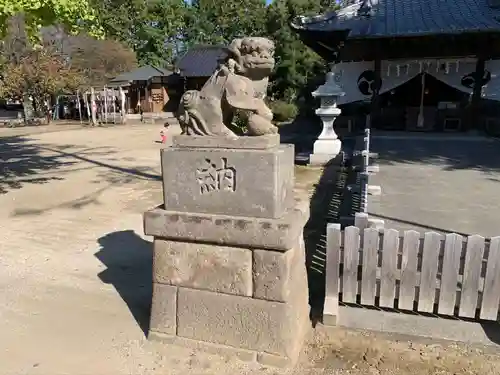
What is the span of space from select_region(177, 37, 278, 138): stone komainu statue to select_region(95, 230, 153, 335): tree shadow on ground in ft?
5.79

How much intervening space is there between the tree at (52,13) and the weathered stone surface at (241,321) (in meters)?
5.15

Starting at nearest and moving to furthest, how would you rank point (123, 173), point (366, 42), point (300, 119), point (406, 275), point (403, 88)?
point (406, 275) → point (123, 173) → point (366, 42) → point (403, 88) → point (300, 119)

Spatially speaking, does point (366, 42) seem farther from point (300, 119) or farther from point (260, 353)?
point (260, 353)

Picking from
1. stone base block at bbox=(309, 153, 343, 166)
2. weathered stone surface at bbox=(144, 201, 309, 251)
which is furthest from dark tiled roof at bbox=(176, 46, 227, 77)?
weathered stone surface at bbox=(144, 201, 309, 251)

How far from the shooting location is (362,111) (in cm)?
1794

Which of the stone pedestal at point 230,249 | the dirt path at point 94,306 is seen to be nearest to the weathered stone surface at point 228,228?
the stone pedestal at point 230,249

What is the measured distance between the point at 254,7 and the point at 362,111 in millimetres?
30833

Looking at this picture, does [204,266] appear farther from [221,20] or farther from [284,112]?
[221,20]

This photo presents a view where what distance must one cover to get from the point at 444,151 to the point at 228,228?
36.4 ft

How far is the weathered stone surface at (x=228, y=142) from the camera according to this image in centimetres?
276

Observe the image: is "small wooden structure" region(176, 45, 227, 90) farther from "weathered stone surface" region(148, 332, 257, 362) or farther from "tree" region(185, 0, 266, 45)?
"weathered stone surface" region(148, 332, 257, 362)

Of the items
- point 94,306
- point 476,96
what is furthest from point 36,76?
point 94,306

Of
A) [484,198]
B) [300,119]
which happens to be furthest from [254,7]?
[484,198]

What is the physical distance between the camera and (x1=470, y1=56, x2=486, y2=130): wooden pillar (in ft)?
49.6
